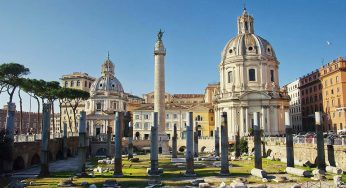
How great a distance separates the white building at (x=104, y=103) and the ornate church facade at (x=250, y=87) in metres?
31.6

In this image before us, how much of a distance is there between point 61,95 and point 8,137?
39.5m

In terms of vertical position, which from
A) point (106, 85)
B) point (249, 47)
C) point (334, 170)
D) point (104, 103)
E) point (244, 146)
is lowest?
point (334, 170)

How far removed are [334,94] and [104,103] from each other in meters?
55.8

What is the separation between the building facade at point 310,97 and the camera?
246ft

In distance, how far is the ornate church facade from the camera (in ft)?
231

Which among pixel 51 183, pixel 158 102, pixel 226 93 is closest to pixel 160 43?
pixel 158 102

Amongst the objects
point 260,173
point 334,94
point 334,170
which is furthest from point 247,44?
point 260,173

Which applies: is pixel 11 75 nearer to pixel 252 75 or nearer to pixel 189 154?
pixel 189 154

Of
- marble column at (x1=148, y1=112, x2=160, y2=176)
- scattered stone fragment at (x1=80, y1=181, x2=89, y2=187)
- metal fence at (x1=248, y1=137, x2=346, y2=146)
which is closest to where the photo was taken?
scattered stone fragment at (x1=80, y1=181, x2=89, y2=187)

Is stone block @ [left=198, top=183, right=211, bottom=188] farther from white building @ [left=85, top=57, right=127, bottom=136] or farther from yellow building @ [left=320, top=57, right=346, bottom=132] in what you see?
white building @ [left=85, top=57, right=127, bottom=136]

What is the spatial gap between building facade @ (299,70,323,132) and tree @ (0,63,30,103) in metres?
54.4

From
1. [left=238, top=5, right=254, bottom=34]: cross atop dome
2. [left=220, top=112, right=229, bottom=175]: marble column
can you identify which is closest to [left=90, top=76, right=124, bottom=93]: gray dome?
[left=238, top=5, right=254, bottom=34]: cross atop dome

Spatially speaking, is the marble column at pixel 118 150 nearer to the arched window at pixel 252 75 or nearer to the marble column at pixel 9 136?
the marble column at pixel 9 136

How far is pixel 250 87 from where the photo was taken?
72312 mm
